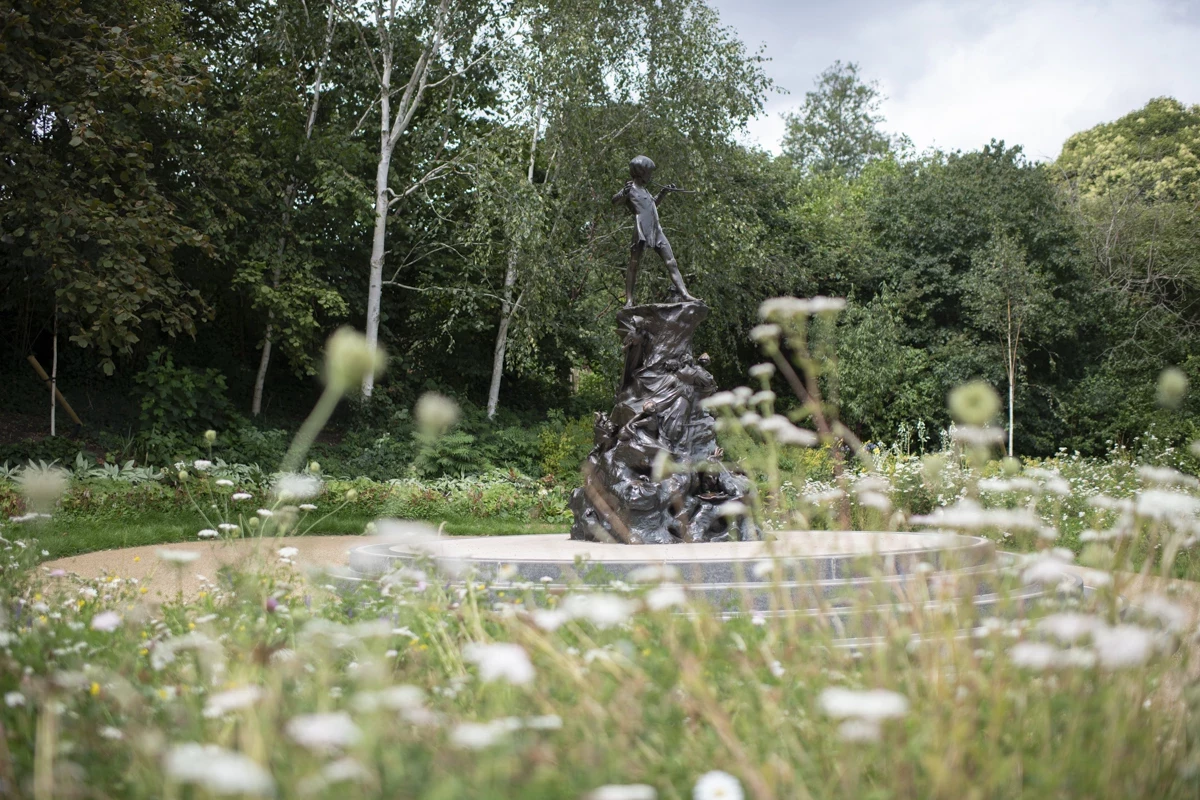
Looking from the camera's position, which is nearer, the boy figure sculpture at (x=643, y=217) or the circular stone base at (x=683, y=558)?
the circular stone base at (x=683, y=558)

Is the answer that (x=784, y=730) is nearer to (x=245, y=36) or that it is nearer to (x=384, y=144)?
(x=384, y=144)

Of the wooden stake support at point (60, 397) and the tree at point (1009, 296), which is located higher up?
the tree at point (1009, 296)

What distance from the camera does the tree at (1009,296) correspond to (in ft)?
61.2

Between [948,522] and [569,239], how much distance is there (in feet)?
46.9

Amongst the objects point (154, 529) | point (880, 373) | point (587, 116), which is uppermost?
point (587, 116)

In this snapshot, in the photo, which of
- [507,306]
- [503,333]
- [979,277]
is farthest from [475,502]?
[979,277]

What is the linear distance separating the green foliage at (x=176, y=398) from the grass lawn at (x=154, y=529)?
3507 millimetres

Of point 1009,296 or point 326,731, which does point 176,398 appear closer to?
point 326,731

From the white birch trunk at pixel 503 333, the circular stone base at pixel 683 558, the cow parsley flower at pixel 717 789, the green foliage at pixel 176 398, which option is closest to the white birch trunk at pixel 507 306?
the white birch trunk at pixel 503 333

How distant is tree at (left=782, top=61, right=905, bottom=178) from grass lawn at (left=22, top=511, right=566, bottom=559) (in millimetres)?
25706

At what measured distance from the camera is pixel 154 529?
9.86 m

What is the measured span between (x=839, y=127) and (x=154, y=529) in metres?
29.2

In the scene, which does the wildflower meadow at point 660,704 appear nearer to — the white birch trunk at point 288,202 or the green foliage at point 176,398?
the green foliage at point 176,398

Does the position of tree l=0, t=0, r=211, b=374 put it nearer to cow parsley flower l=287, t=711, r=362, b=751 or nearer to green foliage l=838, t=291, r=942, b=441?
cow parsley flower l=287, t=711, r=362, b=751
